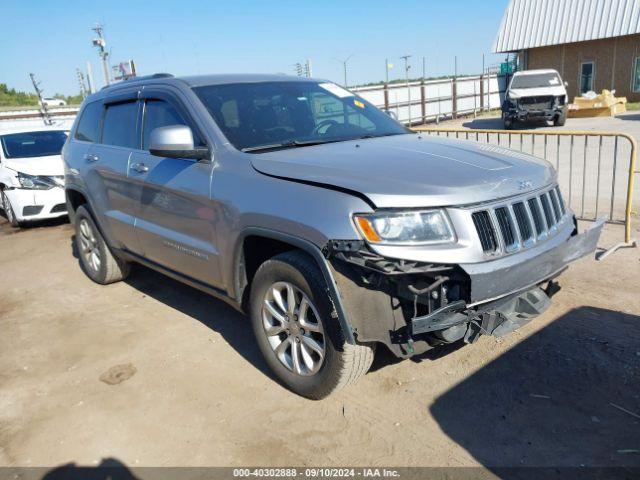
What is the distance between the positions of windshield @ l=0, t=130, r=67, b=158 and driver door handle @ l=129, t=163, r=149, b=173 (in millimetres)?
6174

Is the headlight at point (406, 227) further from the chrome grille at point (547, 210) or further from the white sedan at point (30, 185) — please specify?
the white sedan at point (30, 185)

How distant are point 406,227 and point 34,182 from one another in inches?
316

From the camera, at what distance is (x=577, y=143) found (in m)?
14.6

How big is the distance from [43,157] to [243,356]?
23.4 ft

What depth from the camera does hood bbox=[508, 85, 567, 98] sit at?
64.9 feet

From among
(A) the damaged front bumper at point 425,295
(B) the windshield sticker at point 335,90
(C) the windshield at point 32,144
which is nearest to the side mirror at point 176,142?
(A) the damaged front bumper at point 425,295

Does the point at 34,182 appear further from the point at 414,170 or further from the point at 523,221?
the point at 523,221

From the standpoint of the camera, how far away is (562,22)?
31.3m

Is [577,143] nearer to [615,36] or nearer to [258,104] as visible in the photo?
[258,104]

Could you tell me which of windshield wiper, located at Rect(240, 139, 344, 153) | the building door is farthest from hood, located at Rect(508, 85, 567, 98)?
windshield wiper, located at Rect(240, 139, 344, 153)

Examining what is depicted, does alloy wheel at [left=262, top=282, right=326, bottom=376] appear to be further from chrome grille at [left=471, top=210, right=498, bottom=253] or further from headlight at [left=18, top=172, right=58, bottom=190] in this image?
headlight at [left=18, top=172, right=58, bottom=190]

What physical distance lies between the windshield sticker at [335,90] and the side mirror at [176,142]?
56.8 inches

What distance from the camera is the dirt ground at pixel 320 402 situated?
2941 millimetres

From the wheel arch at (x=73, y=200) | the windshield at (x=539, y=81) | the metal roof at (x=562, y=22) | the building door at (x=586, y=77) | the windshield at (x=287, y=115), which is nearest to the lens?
the windshield at (x=287, y=115)
